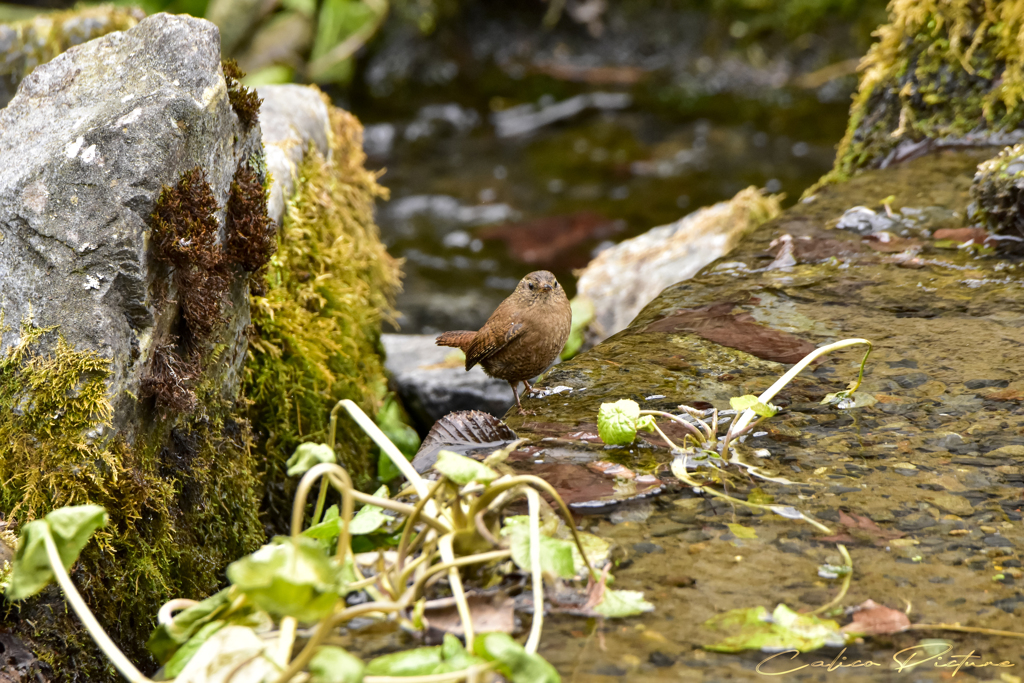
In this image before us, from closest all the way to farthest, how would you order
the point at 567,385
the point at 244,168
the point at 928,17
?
the point at 567,385
the point at 244,168
the point at 928,17

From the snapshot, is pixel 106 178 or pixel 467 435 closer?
pixel 467 435

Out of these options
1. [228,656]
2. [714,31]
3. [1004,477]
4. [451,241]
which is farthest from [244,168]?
[714,31]

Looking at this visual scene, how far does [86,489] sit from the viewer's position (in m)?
2.74

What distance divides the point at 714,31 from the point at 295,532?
33.5ft

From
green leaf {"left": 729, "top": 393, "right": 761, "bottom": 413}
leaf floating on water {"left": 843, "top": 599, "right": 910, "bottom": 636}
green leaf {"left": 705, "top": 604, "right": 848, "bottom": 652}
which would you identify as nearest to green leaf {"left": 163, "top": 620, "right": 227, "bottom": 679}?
green leaf {"left": 705, "top": 604, "right": 848, "bottom": 652}

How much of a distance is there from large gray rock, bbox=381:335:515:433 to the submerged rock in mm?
1117

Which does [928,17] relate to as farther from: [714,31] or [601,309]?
[714,31]

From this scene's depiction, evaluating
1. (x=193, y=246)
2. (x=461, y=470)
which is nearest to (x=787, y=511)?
(x=461, y=470)

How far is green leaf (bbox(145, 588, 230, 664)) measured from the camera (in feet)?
5.93

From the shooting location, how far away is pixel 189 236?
9.70 feet

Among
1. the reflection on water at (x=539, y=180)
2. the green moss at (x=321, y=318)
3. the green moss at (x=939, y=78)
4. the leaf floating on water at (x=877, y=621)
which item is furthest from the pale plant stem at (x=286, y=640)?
the reflection on water at (x=539, y=180)

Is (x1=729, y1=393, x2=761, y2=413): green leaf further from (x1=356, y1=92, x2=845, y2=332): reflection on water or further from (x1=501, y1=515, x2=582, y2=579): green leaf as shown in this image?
(x1=356, y1=92, x2=845, y2=332): reflection on water

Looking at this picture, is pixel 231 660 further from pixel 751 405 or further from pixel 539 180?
pixel 539 180

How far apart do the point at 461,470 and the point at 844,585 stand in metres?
0.95
